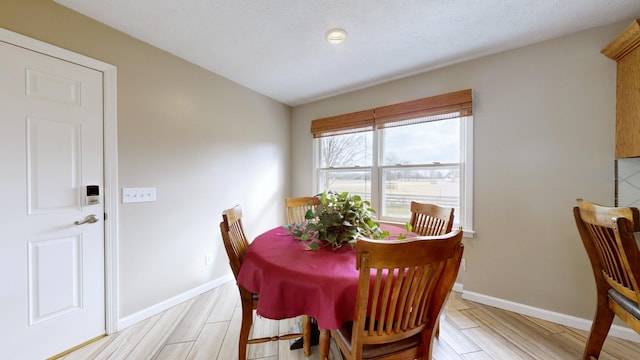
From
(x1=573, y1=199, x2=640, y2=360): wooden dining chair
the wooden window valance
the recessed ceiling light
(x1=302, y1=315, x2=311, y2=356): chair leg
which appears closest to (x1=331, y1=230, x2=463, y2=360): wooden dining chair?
(x1=302, y1=315, x2=311, y2=356): chair leg

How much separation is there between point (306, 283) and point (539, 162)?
7.40 ft

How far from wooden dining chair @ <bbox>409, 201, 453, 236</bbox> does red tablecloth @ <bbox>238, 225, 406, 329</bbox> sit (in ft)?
2.84

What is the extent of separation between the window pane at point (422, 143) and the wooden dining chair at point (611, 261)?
122 centimetres

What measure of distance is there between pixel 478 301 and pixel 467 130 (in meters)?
1.67

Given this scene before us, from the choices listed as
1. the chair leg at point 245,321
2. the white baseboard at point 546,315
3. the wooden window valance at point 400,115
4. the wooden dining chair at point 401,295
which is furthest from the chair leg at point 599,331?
the chair leg at point 245,321

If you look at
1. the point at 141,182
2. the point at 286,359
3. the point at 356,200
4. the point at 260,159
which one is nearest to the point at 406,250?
the point at 356,200

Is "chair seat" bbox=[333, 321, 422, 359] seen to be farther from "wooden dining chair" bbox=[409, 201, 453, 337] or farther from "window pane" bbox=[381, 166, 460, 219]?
"window pane" bbox=[381, 166, 460, 219]

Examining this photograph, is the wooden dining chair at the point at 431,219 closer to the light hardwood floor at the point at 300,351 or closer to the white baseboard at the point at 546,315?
the light hardwood floor at the point at 300,351

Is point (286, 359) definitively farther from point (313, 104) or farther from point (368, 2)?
point (313, 104)

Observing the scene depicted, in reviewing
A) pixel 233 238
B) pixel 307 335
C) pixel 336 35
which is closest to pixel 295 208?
pixel 233 238

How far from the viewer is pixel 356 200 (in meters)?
1.54

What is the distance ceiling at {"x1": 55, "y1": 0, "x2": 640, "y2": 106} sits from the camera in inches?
63.7

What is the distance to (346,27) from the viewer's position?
1847mm

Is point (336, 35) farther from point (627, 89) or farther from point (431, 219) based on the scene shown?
point (627, 89)
